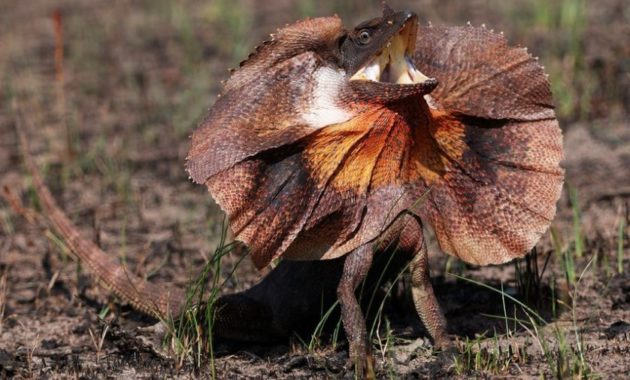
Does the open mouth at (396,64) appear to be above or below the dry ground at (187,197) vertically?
above

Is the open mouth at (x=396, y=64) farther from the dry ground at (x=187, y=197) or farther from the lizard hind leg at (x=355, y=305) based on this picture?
the dry ground at (x=187, y=197)

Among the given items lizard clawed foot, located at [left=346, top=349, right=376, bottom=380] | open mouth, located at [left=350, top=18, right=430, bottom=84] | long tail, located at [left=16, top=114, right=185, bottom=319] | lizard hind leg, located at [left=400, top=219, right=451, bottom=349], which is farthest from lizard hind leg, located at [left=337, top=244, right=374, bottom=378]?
long tail, located at [left=16, top=114, right=185, bottom=319]

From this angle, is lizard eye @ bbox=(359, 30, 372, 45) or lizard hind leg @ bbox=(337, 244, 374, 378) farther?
lizard hind leg @ bbox=(337, 244, 374, 378)

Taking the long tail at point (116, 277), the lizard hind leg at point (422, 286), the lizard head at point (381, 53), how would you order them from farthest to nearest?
the long tail at point (116, 277)
the lizard hind leg at point (422, 286)
the lizard head at point (381, 53)

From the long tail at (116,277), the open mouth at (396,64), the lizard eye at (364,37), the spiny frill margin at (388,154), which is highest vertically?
the lizard eye at (364,37)

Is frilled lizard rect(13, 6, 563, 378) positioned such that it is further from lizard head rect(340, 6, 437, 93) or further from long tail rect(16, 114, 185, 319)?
long tail rect(16, 114, 185, 319)

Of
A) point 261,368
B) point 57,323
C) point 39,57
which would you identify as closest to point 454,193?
point 261,368

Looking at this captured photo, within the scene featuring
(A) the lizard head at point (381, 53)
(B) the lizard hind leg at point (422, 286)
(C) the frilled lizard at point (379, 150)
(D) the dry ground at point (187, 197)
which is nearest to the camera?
(A) the lizard head at point (381, 53)

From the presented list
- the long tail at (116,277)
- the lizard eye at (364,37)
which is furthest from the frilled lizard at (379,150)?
the long tail at (116,277)
